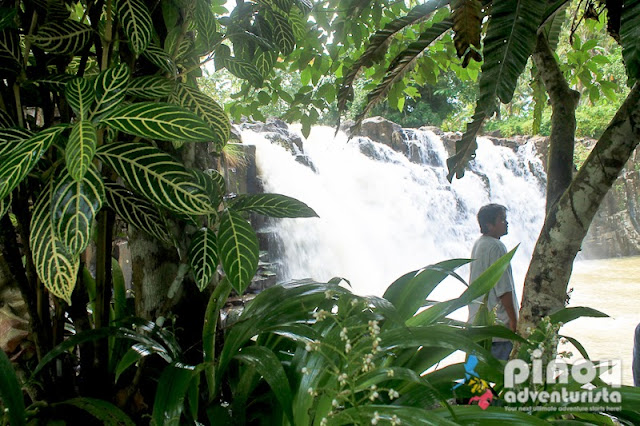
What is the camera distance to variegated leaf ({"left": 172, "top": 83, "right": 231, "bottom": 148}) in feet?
4.31

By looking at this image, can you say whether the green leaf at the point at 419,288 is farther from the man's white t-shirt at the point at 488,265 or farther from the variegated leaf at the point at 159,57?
the man's white t-shirt at the point at 488,265

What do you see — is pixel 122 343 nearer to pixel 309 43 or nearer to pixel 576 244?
pixel 576 244

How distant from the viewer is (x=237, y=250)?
1100 millimetres

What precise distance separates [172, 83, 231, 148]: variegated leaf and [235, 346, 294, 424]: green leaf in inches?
21.8

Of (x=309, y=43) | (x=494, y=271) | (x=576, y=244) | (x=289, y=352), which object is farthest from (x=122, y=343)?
(x=309, y=43)

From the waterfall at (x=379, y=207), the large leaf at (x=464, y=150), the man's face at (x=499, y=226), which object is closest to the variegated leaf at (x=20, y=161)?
the large leaf at (x=464, y=150)

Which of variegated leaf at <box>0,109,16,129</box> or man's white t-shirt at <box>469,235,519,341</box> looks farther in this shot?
man's white t-shirt at <box>469,235,519,341</box>

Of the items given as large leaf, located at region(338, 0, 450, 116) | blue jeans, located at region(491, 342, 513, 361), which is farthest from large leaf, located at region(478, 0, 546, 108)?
blue jeans, located at region(491, 342, 513, 361)

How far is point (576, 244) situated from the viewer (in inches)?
53.1

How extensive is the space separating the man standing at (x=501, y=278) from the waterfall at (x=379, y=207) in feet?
14.3

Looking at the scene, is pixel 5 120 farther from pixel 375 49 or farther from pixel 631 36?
pixel 631 36

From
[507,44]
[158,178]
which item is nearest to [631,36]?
[507,44]

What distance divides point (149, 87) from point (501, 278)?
2249 mm

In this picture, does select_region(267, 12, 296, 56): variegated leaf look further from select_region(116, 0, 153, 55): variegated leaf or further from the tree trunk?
the tree trunk
